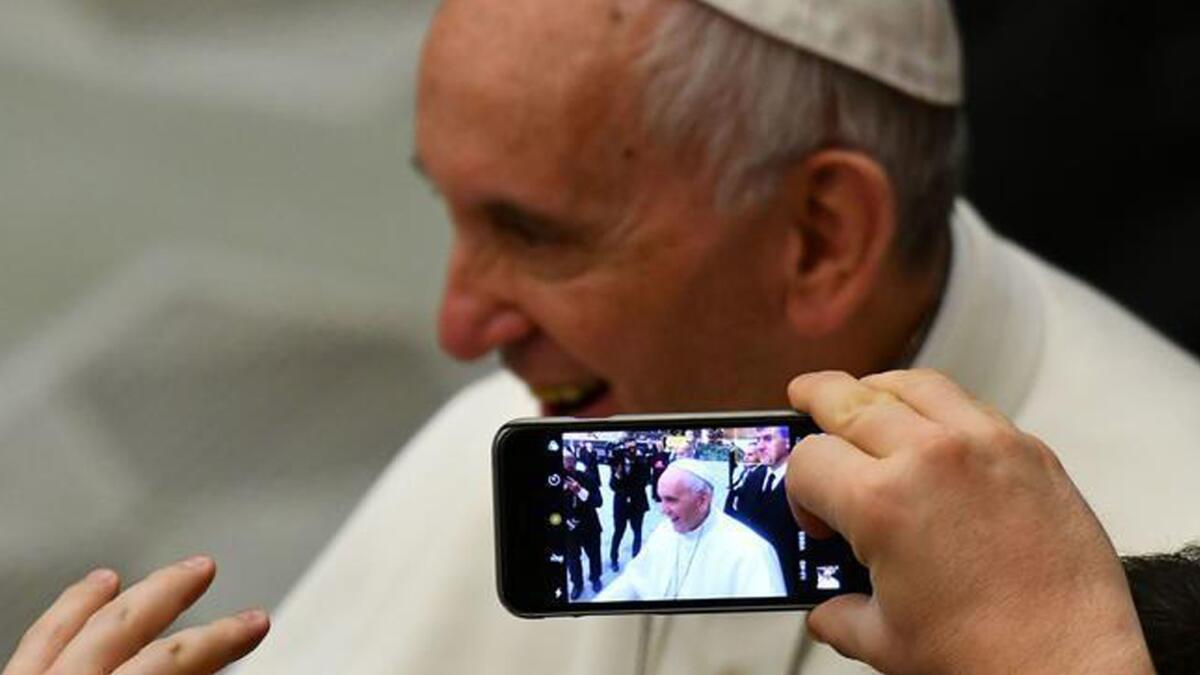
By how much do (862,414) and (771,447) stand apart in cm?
10

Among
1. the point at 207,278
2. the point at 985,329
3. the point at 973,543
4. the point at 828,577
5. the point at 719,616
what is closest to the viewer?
the point at 973,543

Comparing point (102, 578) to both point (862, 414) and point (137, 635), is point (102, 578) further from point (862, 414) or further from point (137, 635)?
point (862, 414)

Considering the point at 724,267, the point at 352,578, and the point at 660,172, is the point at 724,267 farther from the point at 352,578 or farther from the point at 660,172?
the point at 352,578

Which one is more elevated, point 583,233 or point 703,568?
point 583,233

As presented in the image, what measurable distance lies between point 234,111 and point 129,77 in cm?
12

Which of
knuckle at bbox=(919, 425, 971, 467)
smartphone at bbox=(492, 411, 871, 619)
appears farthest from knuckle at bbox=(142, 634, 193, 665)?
knuckle at bbox=(919, 425, 971, 467)

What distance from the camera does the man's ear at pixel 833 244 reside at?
1467 mm

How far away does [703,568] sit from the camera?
41.7 inches

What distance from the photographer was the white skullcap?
1424 mm

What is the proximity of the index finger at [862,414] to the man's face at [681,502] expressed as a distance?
9 cm

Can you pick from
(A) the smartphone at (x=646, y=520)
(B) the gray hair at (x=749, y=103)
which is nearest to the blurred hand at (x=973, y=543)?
(A) the smartphone at (x=646, y=520)

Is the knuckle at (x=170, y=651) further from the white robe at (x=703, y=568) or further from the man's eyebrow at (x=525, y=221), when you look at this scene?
the man's eyebrow at (x=525, y=221)

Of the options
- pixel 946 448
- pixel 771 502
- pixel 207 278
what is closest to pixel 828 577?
pixel 771 502

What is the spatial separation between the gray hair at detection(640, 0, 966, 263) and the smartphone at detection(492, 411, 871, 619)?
420 mm
